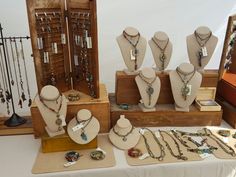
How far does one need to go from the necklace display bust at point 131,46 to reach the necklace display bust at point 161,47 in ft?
0.30

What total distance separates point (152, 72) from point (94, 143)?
2.08ft

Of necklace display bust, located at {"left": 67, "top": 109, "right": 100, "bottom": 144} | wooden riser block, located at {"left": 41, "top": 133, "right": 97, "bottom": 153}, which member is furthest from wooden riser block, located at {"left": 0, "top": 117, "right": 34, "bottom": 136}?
necklace display bust, located at {"left": 67, "top": 109, "right": 100, "bottom": 144}

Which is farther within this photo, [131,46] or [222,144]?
[131,46]

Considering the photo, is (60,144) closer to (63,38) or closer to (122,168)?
(122,168)

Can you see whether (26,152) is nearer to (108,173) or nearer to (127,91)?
(108,173)

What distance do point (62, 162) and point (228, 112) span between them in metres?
1.27

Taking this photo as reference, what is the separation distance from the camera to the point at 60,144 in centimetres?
146

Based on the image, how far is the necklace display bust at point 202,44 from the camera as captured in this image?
5.83ft

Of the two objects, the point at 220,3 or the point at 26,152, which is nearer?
the point at 26,152

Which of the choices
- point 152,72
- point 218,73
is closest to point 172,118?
point 152,72

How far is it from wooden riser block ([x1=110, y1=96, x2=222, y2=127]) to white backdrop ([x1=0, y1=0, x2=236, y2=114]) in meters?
0.94

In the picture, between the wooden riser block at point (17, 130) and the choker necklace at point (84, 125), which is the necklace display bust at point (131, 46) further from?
the wooden riser block at point (17, 130)

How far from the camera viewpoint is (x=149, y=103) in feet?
5.54

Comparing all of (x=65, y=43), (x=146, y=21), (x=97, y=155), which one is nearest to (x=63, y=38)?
(x=65, y=43)
